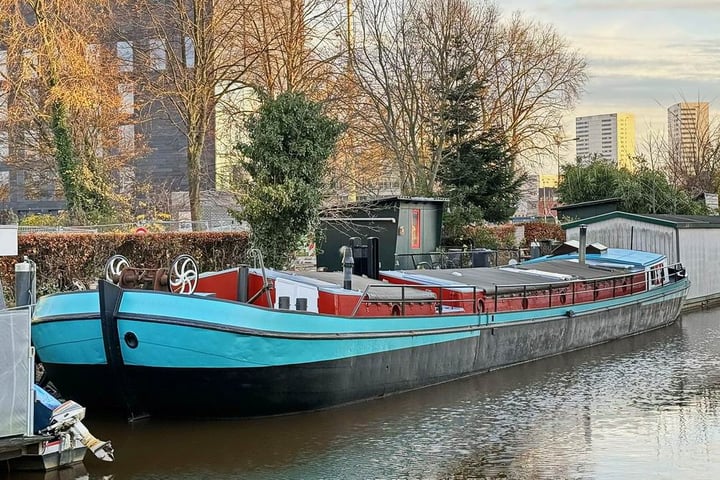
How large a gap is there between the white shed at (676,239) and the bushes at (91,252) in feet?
44.3

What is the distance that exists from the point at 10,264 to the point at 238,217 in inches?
209

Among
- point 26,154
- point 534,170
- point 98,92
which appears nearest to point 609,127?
point 534,170

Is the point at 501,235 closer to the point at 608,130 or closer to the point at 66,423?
the point at 66,423

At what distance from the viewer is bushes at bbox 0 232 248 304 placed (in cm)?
1825

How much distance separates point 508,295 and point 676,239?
12.8 metres

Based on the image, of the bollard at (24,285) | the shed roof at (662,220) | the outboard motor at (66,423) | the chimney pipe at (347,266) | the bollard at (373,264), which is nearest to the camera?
the outboard motor at (66,423)

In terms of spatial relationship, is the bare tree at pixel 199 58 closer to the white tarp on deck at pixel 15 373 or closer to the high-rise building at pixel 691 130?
the white tarp on deck at pixel 15 373

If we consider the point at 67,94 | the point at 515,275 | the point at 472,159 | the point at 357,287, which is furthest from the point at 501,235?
the point at 357,287

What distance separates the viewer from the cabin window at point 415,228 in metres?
25.6

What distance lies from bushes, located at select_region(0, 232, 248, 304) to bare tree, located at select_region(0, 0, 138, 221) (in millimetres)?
5546

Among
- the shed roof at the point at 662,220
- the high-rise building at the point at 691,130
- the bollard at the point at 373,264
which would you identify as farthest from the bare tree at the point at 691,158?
the bollard at the point at 373,264

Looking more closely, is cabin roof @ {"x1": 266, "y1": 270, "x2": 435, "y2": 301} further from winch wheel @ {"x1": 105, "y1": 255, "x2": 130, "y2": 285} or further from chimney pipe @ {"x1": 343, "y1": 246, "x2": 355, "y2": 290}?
winch wheel @ {"x1": 105, "y1": 255, "x2": 130, "y2": 285}

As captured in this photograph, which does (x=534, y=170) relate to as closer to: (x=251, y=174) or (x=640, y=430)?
(x=251, y=174)

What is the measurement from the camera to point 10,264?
17578 millimetres
